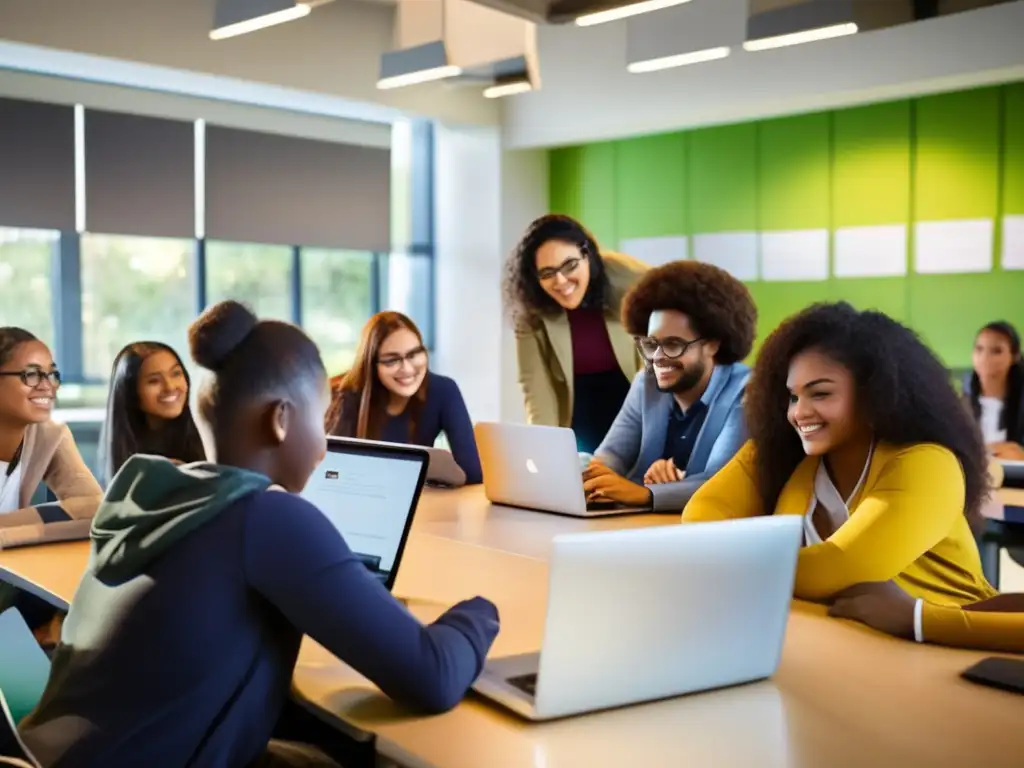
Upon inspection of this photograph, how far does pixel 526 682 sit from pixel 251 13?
367cm

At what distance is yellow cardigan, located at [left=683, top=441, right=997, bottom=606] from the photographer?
1.85 metres

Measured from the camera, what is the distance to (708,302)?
313 centimetres

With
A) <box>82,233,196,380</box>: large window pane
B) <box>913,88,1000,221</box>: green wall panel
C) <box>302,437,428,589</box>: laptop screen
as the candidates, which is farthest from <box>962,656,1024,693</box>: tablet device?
<box>82,233,196,380</box>: large window pane

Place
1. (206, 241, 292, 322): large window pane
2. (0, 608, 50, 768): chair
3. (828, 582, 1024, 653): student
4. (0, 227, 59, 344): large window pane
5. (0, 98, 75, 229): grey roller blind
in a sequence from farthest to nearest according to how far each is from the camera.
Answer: (206, 241, 292, 322): large window pane → (0, 227, 59, 344): large window pane → (0, 98, 75, 229): grey roller blind → (0, 608, 50, 768): chair → (828, 582, 1024, 653): student

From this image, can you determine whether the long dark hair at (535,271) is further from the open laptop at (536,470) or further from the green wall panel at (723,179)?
the green wall panel at (723,179)

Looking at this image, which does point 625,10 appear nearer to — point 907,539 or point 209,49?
point 907,539

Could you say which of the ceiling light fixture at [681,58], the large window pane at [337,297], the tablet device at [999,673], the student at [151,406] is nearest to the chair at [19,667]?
the student at [151,406]

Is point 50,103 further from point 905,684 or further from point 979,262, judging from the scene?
point 905,684

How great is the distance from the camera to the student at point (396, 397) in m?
3.73

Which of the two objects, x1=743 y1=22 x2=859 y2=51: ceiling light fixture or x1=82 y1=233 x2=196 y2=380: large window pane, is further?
x1=82 y1=233 x2=196 y2=380: large window pane

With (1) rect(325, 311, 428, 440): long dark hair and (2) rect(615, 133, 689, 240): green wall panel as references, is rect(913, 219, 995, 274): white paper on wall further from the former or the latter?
(1) rect(325, 311, 428, 440): long dark hair

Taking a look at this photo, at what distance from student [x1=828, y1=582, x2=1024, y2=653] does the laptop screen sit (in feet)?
2.48

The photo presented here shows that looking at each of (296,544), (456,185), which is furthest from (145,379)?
(456,185)

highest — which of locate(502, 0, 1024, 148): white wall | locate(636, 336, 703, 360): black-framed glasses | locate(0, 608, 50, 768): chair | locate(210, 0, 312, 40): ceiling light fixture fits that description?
locate(502, 0, 1024, 148): white wall
